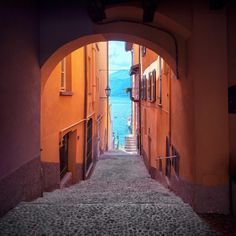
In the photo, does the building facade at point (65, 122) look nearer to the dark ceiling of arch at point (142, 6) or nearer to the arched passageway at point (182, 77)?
the arched passageway at point (182, 77)

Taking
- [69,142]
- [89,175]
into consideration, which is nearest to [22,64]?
[69,142]

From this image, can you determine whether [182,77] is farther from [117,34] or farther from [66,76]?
[66,76]

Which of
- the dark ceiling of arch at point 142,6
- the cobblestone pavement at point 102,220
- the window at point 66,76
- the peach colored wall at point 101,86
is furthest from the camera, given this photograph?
the peach colored wall at point 101,86

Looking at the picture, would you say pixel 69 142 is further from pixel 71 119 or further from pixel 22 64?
pixel 22 64

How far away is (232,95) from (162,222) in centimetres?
187

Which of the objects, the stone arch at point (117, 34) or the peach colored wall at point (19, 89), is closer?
the peach colored wall at point (19, 89)

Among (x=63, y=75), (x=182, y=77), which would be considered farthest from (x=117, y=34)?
(x=63, y=75)

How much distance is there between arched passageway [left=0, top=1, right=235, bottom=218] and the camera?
4465 mm

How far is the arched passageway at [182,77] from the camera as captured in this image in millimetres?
4465

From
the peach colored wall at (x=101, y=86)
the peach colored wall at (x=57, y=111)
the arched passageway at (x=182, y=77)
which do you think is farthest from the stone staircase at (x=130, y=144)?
the arched passageway at (x=182, y=77)

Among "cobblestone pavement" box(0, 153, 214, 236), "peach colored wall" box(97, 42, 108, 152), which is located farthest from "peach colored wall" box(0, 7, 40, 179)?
"peach colored wall" box(97, 42, 108, 152)

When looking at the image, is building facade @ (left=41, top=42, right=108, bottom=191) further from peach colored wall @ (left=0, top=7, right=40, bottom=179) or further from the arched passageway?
the arched passageway

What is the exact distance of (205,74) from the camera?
4.48 meters

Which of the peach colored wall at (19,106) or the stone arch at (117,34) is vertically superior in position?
the stone arch at (117,34)
